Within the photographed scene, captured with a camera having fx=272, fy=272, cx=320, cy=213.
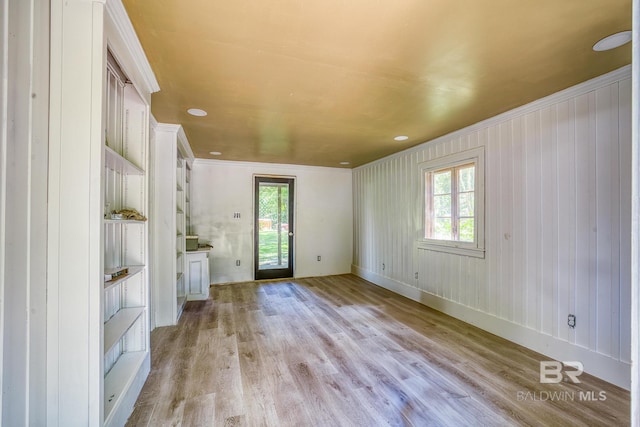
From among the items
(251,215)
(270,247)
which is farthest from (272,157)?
(270,247)

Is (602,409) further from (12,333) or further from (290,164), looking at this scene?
(290,164)

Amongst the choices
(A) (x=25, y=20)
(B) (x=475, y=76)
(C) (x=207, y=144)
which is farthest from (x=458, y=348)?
(C) (x=207, y=144)

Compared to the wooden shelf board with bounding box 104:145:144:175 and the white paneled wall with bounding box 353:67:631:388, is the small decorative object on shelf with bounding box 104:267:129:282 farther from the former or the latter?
the white paneled wall with bounding box 353:67:631:388

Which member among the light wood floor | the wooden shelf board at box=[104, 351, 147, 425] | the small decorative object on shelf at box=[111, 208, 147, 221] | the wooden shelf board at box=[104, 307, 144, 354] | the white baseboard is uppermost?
the small decorative object on shelf at box=[111, 208, 147, 221]

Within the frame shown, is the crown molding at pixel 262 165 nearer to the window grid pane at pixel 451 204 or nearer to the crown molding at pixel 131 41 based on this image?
the window grid pane at pixel 451 204

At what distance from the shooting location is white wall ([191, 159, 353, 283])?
205 inches

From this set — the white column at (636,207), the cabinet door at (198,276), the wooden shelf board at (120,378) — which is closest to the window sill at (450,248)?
the white column at (636,207)

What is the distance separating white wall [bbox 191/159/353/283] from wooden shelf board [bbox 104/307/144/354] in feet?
10.8

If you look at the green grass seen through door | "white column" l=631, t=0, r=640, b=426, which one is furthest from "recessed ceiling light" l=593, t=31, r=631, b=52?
the green grass seen through door

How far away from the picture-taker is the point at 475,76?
2.02 metres

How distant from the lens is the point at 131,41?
61.7 inches

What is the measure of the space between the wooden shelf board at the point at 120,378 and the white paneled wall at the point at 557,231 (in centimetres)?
336

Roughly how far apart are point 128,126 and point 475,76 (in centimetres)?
262

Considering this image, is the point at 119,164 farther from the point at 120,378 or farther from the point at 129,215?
the point at 120,378
